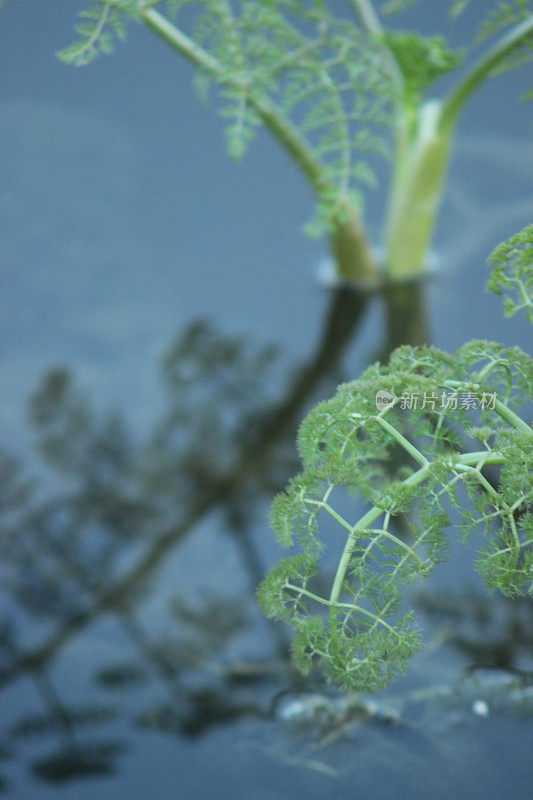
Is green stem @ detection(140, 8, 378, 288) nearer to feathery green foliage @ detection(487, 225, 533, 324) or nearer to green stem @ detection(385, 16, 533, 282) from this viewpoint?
green stem @ detection(385, 16, 533, 282)

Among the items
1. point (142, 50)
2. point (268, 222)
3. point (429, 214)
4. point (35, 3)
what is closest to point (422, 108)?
point (429, 214)

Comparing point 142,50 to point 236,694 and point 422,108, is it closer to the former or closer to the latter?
point 422,108

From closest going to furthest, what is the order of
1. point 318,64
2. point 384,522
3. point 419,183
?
point 384,522 → point 318,64 → point 419,183

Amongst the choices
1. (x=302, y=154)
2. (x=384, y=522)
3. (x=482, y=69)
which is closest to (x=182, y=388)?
(x=302, y=154)

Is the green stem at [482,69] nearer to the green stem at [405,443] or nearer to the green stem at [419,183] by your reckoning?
the green stem at [419,183]

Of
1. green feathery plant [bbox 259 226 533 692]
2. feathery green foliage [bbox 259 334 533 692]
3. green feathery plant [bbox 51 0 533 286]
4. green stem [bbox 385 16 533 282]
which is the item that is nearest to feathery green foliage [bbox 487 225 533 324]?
green feathery plant [bbox 259 226 533 692]

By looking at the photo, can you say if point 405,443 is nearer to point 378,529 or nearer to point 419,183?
point 378,529
